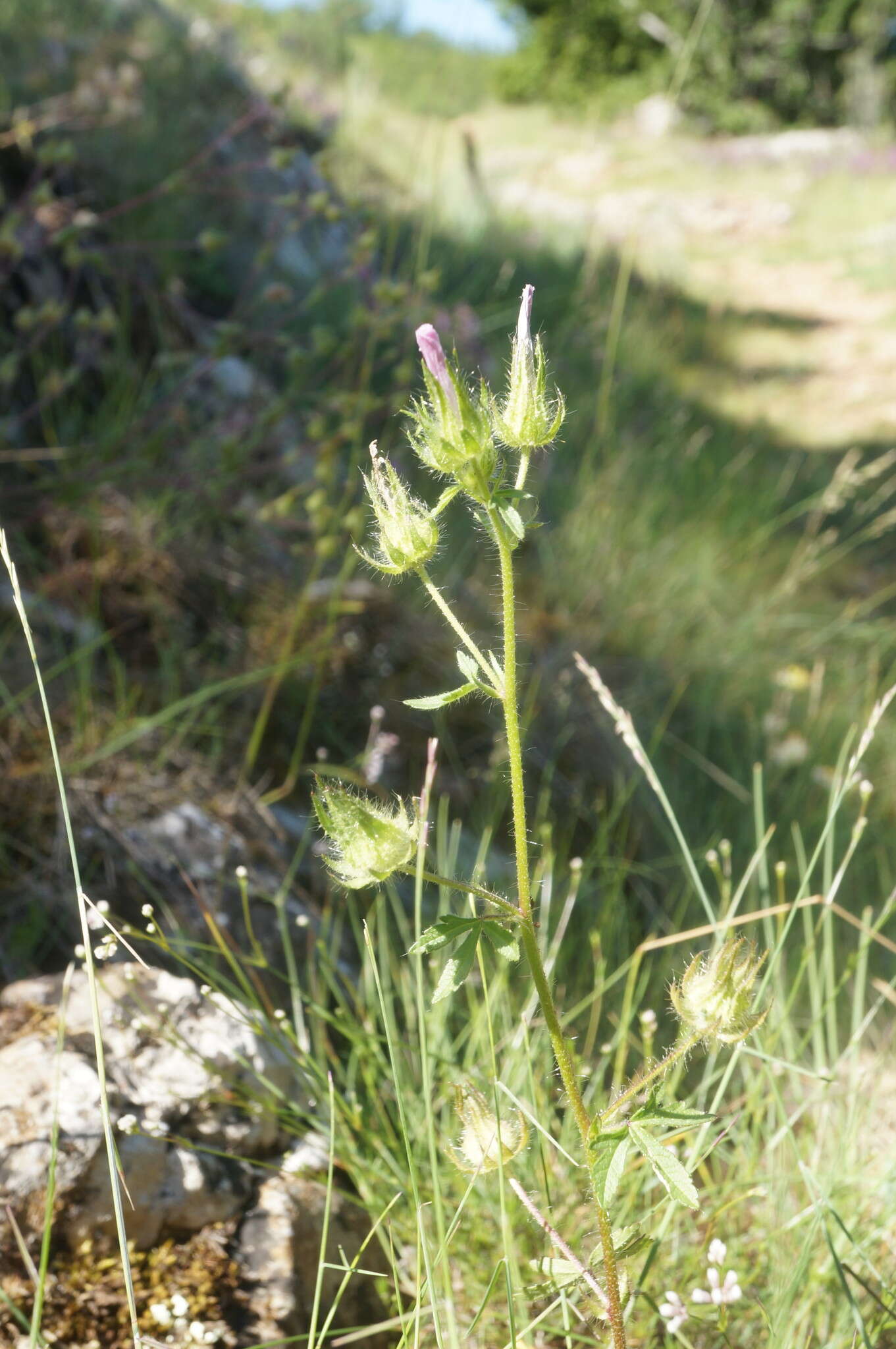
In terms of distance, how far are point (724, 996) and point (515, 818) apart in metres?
0.25

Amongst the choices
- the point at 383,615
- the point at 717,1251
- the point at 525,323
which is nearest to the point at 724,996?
the point at 717,1251

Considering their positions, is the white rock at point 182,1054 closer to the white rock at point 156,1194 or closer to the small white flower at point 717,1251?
the white rock at point 156,1194

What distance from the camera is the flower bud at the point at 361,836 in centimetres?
82

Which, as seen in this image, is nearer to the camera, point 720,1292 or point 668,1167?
point 668,1167

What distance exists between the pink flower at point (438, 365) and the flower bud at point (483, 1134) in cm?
65

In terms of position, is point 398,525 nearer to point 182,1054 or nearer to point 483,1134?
point 483,1134

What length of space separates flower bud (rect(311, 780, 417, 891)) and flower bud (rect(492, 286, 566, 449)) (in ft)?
1.05

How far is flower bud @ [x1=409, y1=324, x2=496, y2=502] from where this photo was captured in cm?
79

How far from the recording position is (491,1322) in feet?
3.99

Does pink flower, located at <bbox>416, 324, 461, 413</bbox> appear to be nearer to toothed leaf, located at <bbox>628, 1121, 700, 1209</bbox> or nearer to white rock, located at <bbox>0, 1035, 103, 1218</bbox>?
toothed leaf, located at <bbox>628, 1121, 700, 1209</bbox>

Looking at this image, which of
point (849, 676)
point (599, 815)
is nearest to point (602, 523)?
point (849, 676)

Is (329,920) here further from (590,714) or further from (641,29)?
(641,29)

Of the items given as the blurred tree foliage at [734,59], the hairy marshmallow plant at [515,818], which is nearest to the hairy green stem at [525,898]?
the hairy marshmallow plant at [515,818]

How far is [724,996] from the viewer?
2.99 feet
